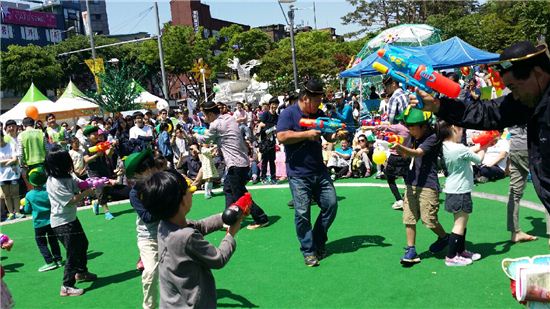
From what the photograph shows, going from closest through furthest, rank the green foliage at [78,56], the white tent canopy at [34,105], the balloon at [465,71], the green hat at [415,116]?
the green hat at [415,116] < the balloon at [465,71] < the white tent canopy at [34,105] < the green foliage at [78,56]

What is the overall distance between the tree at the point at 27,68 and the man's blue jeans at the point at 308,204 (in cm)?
4720

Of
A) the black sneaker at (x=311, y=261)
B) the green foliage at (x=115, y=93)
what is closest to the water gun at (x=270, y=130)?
the black sneaker at (x=311, y=261)

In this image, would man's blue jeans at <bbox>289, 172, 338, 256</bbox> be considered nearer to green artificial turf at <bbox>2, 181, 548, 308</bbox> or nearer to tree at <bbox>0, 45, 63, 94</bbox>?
green artificial turf at <bbox>2, 181, 548, 308</bbox>

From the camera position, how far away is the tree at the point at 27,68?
151 feet

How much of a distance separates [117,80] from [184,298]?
21.2 m

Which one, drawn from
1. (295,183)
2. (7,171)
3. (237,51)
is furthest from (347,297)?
(237,51)

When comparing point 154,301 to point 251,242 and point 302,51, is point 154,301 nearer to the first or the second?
point 251,242

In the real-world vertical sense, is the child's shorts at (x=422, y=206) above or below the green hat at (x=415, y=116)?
below

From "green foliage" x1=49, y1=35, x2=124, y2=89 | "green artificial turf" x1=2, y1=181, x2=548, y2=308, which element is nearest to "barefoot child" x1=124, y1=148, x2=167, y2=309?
"green artificial turf" x1=2, y1=181, x2=548, y2=308

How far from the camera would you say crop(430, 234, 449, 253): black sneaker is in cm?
543

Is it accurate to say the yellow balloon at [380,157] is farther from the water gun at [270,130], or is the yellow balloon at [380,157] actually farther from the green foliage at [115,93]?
the green foliage at [115,93]

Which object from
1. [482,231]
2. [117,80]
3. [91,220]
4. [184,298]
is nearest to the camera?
[184,298]

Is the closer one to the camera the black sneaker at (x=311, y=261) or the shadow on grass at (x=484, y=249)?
the shadow on grass at (x=484, y=249)

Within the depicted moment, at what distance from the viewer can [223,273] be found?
5.62m
